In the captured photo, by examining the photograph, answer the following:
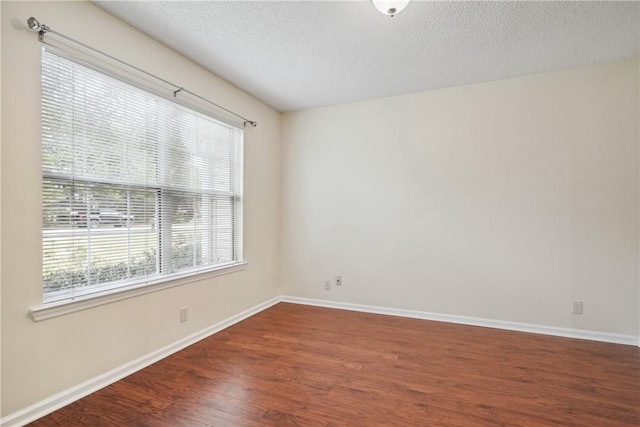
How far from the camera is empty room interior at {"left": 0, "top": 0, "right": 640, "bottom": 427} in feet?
5.99

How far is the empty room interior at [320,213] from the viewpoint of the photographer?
1.83 m

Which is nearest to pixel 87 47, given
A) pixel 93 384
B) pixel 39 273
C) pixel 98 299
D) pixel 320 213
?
pixel 39 273

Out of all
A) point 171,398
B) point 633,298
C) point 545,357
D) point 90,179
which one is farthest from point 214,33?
point 633,298

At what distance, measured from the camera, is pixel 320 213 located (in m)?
4.05

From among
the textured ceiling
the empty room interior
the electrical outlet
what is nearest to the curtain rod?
the empty room interior

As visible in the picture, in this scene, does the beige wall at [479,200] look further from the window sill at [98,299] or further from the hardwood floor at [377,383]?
the window sill at [98,299]

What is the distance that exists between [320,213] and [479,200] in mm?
1856

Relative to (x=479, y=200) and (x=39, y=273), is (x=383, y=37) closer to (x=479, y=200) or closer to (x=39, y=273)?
(x=479, y=200)

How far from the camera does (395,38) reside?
8.02 ft

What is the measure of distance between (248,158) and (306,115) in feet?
3.46

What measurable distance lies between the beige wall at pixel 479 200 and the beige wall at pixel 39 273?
1.64 m

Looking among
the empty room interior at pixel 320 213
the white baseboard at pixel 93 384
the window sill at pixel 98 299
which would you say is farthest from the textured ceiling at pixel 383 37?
the white baseboard at pixel 93 384

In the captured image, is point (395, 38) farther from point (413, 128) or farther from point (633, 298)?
point (633, 298)

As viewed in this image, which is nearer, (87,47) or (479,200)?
(87,47)
